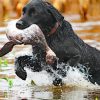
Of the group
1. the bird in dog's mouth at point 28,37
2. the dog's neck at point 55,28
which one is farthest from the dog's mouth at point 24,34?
the dog's neck at point 55,28

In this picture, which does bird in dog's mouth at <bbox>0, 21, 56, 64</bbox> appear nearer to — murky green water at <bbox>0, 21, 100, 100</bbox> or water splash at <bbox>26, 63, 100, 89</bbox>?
water splash at <bbox>26, 63, 100, 89</bbox>

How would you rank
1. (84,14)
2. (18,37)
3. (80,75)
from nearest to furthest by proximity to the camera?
(18,37) → (80,75) → (84,14)

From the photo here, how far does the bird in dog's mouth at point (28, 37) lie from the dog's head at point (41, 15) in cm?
17

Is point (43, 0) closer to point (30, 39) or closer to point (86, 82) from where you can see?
point (30, 39)

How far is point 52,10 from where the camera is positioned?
8453 mm

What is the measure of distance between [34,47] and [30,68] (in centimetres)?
33

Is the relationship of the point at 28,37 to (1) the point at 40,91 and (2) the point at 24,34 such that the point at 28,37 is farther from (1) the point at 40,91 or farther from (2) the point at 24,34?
(1) the point at 40,91

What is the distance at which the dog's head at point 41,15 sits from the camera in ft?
27.3

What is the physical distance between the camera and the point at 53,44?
845 cm

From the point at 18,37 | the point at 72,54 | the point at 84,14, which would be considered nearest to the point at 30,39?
the point at 18,37

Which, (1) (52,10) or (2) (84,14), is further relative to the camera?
(2) (84,14)

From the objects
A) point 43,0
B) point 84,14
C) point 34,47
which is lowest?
point 34,47

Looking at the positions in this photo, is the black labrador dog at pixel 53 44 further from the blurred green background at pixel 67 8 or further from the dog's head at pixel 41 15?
the blurred green background at pixel 67 8

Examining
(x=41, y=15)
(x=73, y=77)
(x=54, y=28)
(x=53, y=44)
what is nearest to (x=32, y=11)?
(x=41, y=15)
